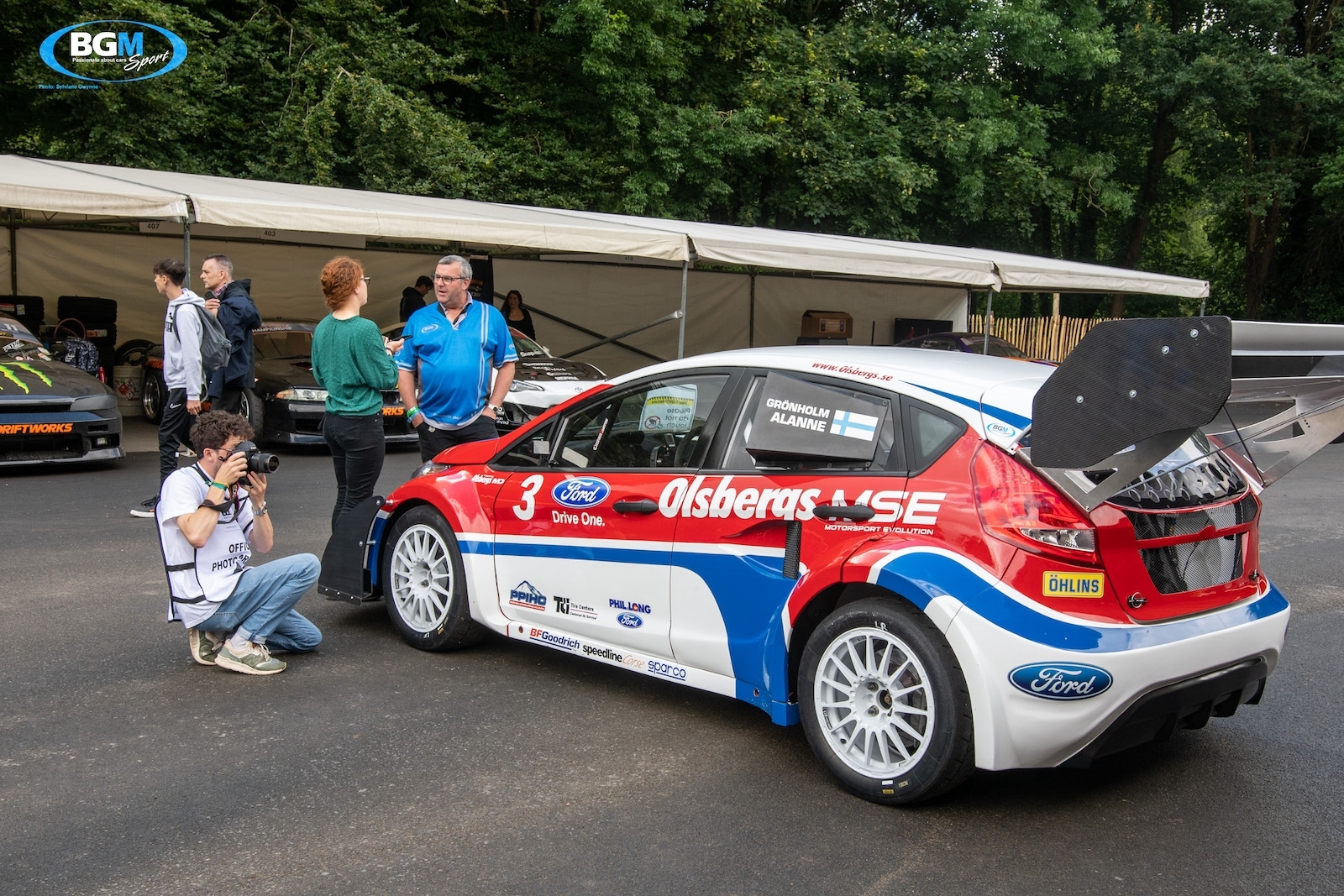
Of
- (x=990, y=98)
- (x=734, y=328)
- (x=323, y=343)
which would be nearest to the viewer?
(x=323, y=343)

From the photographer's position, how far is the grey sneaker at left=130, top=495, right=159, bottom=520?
839 cm

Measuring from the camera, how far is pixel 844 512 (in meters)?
3.75

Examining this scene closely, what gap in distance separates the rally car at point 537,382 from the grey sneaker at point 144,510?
3.46 m

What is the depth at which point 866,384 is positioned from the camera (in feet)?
12.8

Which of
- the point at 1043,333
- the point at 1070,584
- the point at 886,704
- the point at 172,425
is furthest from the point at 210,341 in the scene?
the point at 1043,333

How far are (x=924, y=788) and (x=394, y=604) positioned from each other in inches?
112

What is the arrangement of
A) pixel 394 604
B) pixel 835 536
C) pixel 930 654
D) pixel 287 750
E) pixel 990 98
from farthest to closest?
pixel 990 98 → pixel 394 604 → pixel 287 750 → pixel 835 536 → pixel 930 654

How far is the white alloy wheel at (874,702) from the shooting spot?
11.6 ft

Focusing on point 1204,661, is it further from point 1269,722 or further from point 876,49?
point 876,49

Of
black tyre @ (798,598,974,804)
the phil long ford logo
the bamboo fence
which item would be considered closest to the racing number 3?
black tyre @ (798,598,974,804)

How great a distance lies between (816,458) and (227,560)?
2.64 metres

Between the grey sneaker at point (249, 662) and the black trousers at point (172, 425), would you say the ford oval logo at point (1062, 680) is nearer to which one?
the grey sneaker at point (249, 662)

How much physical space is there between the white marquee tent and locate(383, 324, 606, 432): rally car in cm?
127

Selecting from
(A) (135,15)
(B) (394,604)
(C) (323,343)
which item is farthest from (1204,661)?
(A) (135,15)
